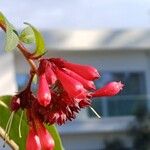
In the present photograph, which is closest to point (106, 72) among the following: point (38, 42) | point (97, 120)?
point (97, 120)

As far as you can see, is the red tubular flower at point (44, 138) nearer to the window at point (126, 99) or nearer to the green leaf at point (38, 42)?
the green leaf at point (38, 42)

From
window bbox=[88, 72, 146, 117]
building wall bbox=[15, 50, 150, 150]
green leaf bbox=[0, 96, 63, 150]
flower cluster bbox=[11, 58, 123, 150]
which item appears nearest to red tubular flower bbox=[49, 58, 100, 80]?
flower cluster bbox=[11, 58, 123, 150]

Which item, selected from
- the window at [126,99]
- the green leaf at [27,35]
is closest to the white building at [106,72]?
the window at [126,99]

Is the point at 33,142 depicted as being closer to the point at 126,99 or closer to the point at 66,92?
the point at 66,92

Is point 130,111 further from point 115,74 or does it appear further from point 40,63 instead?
point 40,63

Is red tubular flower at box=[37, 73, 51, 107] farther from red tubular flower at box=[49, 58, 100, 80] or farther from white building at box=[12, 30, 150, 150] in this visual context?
white building at box=[12, 30, 150, 150]
